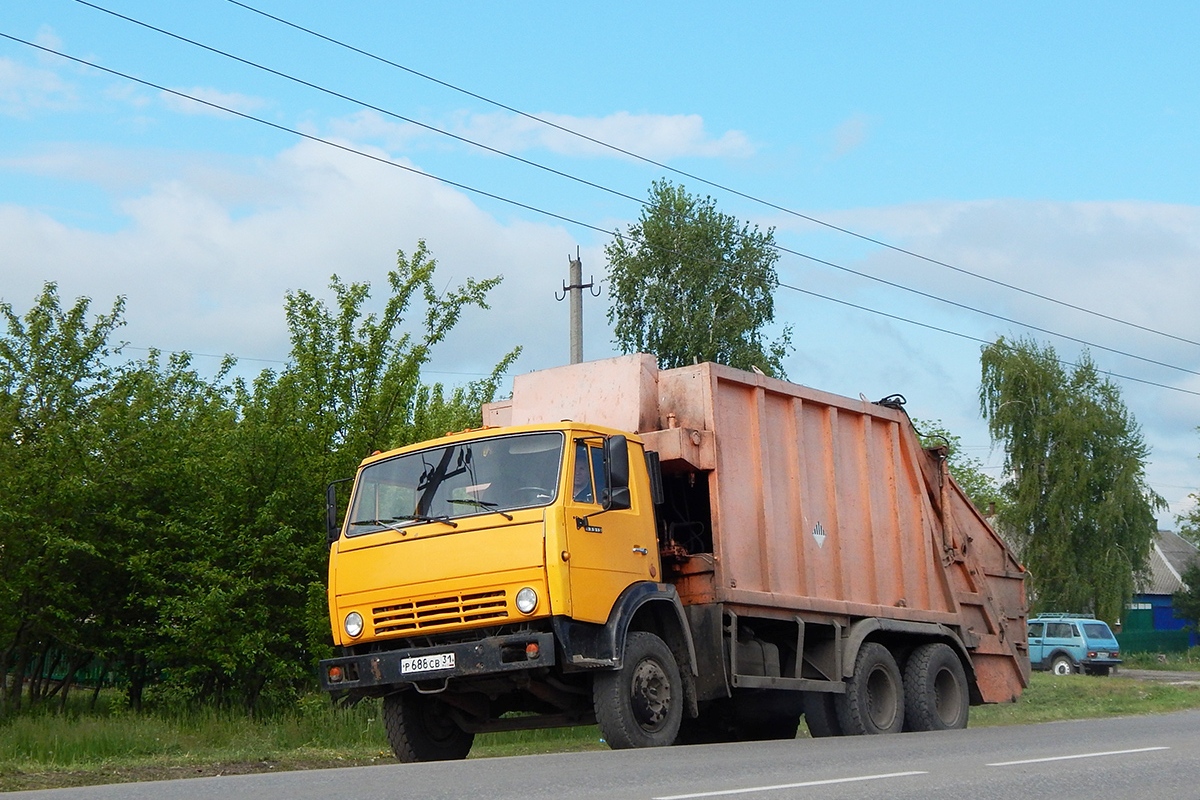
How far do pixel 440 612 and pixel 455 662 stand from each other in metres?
0.41

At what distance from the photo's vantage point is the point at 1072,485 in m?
48.3

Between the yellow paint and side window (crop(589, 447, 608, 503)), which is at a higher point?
side window (crop(589, 447, 608, 503))

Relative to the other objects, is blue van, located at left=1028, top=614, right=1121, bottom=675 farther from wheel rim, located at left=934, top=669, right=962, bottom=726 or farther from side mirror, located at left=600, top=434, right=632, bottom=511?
side mirror, located at left=600, top=434, right=632, bottom=511

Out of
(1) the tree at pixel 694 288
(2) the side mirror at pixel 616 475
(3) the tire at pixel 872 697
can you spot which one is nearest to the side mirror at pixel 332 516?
(2) the side mirror at pixel 616 475

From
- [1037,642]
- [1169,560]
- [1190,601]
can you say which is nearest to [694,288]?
[1037,642]

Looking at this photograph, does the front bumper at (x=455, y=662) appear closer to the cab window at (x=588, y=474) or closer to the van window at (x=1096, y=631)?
the cab window at (x=588, y=474)

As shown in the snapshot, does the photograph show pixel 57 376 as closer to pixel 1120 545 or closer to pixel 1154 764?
pixel 1154 764

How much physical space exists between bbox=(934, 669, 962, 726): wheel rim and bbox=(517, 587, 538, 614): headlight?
587 centimetres

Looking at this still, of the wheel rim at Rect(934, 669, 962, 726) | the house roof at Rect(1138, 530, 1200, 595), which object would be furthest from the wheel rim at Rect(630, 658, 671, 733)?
the house roof at Rect(1138, 530, 1200, 595)

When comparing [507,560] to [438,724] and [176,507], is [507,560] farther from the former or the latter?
[176,507]

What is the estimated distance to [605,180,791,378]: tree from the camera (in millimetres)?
42125

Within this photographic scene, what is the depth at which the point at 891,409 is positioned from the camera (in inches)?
566

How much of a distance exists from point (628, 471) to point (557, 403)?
2.06 meters

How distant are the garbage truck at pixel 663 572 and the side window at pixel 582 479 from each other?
0.8 inches
